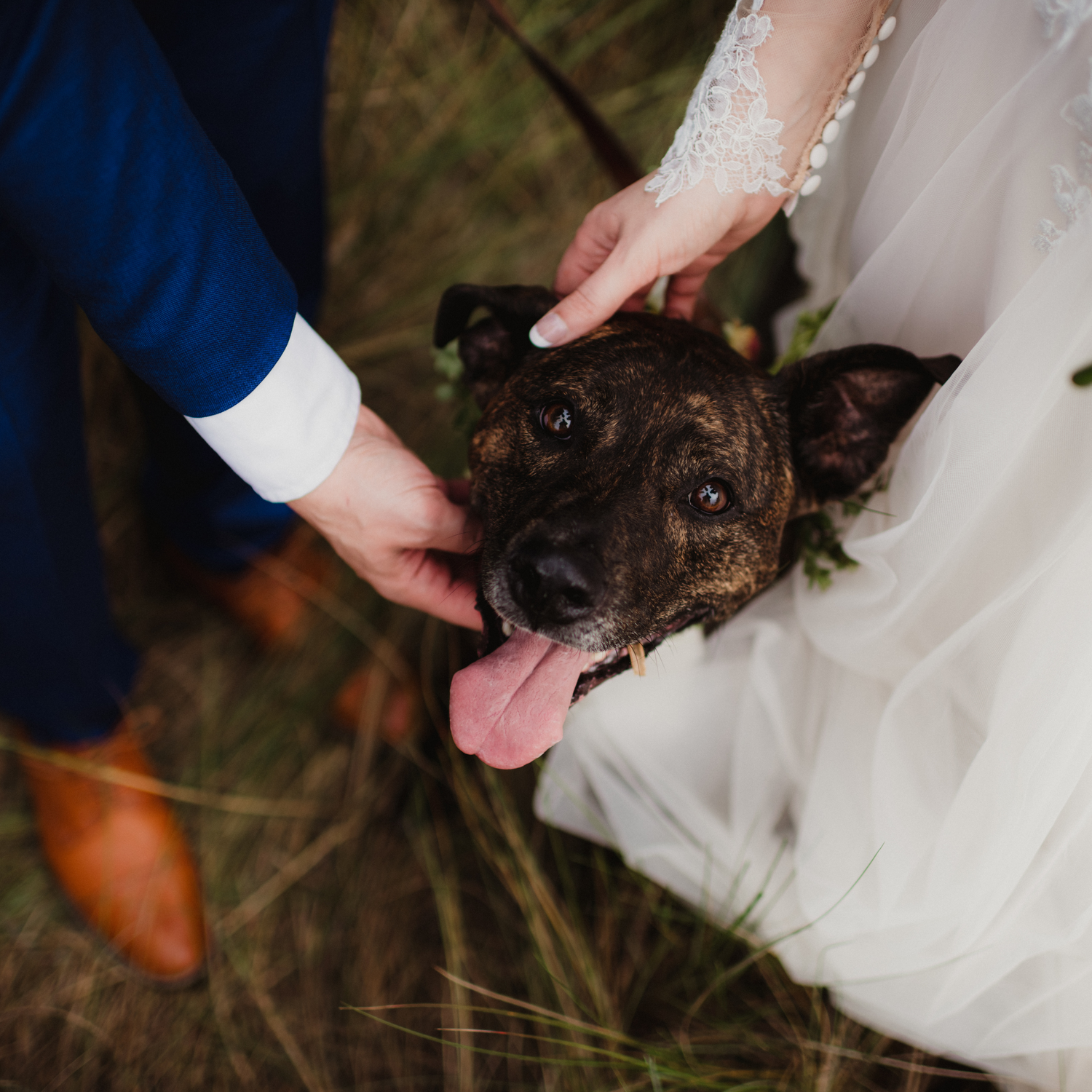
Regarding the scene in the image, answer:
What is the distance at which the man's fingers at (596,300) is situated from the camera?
197cm

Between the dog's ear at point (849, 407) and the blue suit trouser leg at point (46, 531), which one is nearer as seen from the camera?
the blue suit trouser leg at point (46, 531)

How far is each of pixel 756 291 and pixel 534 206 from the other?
1.67 m

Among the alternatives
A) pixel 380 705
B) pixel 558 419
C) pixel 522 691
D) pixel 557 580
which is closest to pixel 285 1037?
pixel 380 705

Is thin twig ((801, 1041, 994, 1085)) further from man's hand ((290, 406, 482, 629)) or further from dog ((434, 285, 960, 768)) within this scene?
man's hand ((290, 406, 482, 629))

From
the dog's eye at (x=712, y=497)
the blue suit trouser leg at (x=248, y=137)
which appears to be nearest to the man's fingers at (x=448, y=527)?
the dog's eye at (x=712, y=497)

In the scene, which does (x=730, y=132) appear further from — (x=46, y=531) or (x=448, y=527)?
(x=46, y=531)

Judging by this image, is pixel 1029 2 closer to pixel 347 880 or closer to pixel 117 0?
pixel 117 0

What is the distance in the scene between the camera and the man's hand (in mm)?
2070

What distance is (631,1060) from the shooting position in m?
2.36

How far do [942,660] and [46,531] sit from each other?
2.46 metres

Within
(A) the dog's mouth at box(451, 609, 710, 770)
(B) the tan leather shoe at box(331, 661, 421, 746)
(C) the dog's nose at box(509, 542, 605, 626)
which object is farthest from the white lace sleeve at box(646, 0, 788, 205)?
(B) the tan leather shoe at box(331, 661, 421, 746)

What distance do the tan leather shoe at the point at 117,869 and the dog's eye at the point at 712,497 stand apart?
2.53 meters

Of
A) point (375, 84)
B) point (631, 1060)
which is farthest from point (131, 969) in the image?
point (375, 84)

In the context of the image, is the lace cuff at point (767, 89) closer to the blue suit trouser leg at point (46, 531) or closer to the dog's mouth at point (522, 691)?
the dog's mouth at point (522, 691)
